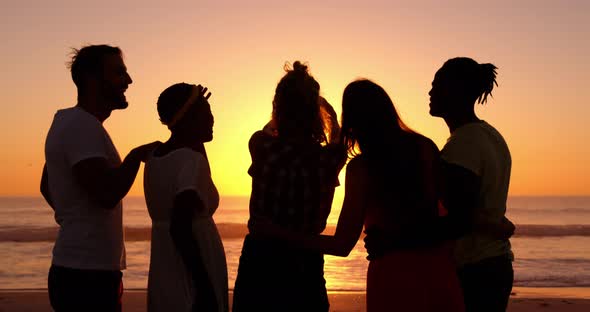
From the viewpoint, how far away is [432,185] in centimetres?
301

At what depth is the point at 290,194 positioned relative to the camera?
11.0 feet

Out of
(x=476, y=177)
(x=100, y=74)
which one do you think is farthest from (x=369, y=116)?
(x=100, y=74)

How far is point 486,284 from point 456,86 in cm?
99

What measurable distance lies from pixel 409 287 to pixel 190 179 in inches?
41.2

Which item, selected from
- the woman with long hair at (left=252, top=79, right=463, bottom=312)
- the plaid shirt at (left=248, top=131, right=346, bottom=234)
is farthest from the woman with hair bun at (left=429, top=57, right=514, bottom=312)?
the plaid shirt at (left=248, top=131, right=346, bottom=234)

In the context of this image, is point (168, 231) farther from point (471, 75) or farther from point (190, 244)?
point (471, 75)

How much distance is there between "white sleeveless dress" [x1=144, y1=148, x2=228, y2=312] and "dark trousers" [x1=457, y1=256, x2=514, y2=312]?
1173mm

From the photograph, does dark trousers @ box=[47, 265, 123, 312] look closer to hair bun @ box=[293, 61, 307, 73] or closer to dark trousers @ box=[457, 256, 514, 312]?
hair bun @ box=[293, 61, 307, 73]

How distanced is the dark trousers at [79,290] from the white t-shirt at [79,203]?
0.12 feet

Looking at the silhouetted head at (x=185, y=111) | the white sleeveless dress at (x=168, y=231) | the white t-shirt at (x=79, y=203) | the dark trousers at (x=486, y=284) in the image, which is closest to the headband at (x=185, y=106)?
the silhouetted head at (x=185, y=111)

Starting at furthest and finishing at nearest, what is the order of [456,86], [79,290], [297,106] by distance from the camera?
1. [456,86]
2. [297,106]
3. [79,290]

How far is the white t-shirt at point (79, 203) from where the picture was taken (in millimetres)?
3280

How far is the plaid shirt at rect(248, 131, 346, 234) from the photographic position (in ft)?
10.9

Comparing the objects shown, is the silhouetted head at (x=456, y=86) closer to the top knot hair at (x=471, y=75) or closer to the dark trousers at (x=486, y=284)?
the top knot hair at (x=471, y=75)
